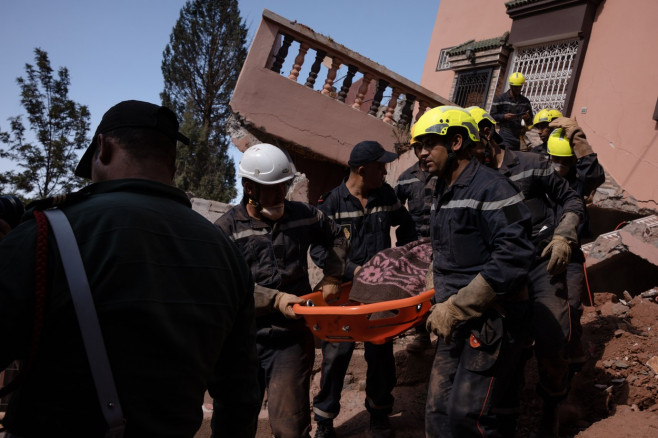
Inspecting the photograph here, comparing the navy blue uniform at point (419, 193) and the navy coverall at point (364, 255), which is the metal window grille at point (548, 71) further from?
the navy coverall at point (364, 255)

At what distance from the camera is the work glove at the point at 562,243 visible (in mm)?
3420

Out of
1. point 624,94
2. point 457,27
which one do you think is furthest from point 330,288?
point 457,27

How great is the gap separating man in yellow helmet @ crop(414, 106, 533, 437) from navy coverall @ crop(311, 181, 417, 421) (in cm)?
105

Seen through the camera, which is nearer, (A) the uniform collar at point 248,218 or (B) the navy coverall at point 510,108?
(A) the uniform collar at point 248,218

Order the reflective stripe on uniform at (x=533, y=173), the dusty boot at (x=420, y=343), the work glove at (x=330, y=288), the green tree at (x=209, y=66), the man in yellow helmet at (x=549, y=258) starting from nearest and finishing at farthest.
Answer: the work glove at (x=330, y=288) → the man in yellow helmet at (x=549, y=258) → the reflective stripe on uniform at (x=533, y=173) → the dusty boot at (x=420, y=343) → the green tree at (x=209, y=66)

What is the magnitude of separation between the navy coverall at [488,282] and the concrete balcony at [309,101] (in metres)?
5.22

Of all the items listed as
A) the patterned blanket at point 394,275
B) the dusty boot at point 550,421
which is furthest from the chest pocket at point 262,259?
the dusty boot at point 550,421

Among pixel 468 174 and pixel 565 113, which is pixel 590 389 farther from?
pixel 565 113

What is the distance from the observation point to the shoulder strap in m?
1.12

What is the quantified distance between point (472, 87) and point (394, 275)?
38.8 ft

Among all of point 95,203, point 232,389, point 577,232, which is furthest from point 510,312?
point 95,203

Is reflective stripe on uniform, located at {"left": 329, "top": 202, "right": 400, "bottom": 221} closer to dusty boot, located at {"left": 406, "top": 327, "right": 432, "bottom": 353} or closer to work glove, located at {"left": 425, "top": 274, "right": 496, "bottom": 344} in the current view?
dusty boot, located at {"left": 406, "top": 327, "right": 432, "bottom": 353}

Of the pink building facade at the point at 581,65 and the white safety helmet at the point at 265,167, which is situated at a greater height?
the pink building facade at the point at 581,65

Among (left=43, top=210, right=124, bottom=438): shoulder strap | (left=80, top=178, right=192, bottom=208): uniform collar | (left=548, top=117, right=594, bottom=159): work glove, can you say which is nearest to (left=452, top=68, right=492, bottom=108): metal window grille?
(left=548, top=117, right=594, bottom=159): work glove
